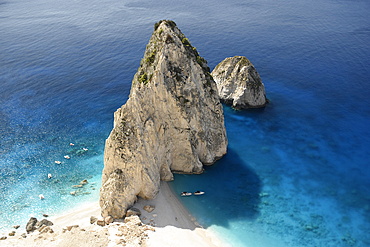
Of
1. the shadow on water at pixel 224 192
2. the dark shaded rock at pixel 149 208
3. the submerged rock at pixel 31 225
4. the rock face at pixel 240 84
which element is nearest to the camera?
the submerged rock at pixel 31 225

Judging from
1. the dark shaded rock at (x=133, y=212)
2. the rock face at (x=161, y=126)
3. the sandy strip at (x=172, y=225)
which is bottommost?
the sandy strip at (x=172, y=225)

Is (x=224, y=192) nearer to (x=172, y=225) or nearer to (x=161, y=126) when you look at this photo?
(x=172, y=225)

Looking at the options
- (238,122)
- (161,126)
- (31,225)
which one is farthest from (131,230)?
(238,122)

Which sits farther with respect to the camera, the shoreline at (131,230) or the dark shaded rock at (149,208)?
the dark shaded rock at (149,208)

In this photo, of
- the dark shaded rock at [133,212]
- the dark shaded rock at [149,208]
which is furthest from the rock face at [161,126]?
the dark shaded rock at [149,208]

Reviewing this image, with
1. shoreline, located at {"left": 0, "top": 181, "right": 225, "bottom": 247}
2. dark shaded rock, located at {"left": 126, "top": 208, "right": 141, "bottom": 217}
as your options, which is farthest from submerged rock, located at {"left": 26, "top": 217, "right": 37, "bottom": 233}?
dark shaded rock, located at {"left": 126, "top": 208, "right": 141, "bottom": 217}

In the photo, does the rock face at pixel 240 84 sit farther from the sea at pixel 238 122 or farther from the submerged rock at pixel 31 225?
the submerged rock at pixel 31 225
